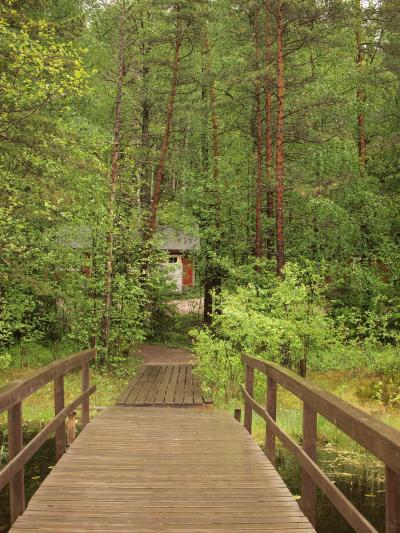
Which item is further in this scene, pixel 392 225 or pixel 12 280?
pixel 392 225

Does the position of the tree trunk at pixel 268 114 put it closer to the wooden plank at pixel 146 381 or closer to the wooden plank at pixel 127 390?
the wooden plank at pixel 146 381

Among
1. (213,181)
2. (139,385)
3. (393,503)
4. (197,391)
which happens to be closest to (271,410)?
(393,503)

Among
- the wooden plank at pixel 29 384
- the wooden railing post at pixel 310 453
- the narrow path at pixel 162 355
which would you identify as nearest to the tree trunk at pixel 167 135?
the narrow path at pixel 162 355

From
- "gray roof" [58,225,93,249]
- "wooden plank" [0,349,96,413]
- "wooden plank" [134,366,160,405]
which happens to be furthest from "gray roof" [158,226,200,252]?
"wooden plank" [0,349,96,413]

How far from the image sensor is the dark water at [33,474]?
690cm

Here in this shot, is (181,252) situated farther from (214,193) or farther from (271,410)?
(271,410)

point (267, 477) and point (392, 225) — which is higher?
point (392, 225)

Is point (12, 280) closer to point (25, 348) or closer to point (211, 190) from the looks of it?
point (25, 348)

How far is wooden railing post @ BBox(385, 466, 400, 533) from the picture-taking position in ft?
8.48

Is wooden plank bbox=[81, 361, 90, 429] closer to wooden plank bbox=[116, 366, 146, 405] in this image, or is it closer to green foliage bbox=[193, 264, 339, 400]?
wooden plank bbox=[116, 366, 146, 405]

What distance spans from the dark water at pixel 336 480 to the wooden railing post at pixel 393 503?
4.66m

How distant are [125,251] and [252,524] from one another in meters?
13.4

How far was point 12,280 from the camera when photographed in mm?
15383

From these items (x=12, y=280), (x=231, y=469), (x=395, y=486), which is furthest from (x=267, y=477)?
(x=12, y=280)
